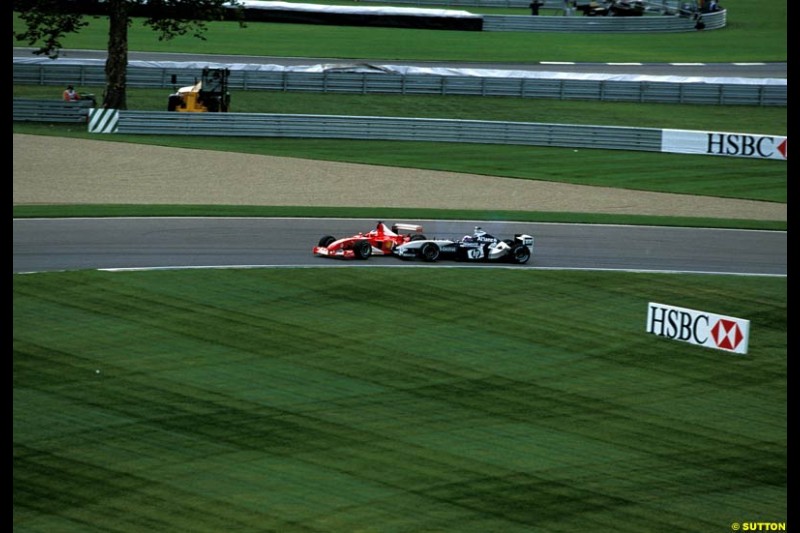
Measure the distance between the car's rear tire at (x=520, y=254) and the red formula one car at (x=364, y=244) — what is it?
210cm

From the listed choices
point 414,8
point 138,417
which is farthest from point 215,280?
point 414,8

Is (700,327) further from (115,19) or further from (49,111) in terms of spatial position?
(49,111)

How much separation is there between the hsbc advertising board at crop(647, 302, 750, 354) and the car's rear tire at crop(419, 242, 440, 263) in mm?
6045

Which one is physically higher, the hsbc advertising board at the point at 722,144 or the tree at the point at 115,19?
the tree at the point at 115,19

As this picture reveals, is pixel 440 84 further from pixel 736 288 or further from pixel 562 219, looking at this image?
pixel 736 288

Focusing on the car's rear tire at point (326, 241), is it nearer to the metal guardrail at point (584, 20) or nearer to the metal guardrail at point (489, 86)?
the metal guardrail at point (489, 86)

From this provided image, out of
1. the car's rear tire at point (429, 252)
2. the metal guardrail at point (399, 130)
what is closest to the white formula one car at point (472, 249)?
the car's rear tire at point (429, 252)

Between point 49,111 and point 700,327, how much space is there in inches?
1214

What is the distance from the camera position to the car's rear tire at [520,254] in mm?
27828

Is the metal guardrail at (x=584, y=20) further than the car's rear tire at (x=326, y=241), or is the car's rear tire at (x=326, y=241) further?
the metal guardrail at (x=584, y=20)

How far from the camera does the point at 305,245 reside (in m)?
29.3

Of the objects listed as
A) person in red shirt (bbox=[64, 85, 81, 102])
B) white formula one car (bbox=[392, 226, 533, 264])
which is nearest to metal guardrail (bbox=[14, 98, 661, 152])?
person in red shirt (bbox=[64, 85, 81, 102])

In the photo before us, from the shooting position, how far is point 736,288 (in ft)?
87.9

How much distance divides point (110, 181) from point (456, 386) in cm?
1942
